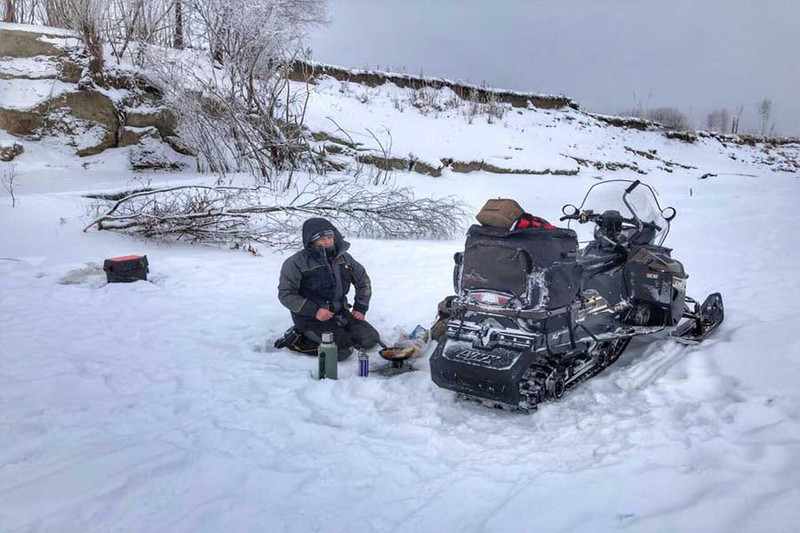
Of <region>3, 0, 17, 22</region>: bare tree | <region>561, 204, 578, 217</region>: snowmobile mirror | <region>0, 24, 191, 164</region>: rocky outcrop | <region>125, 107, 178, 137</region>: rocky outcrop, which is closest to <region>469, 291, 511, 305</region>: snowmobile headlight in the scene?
<region>561, 204, 578, 217</region>: snowmobile mirror

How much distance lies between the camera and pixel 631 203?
479cm

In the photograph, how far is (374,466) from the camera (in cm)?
285

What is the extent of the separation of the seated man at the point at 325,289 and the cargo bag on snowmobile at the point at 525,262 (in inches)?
60.9

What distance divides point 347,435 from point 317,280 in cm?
181

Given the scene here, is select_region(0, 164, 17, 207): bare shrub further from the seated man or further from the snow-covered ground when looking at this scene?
the seated man

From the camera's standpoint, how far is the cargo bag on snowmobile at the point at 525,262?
11.1 feet

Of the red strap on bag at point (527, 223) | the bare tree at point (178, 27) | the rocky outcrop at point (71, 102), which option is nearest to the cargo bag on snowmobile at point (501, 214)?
the red strap on bag at point (527, 223)

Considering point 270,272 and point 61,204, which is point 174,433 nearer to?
point 270,272

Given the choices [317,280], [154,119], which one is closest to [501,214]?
[317,280]

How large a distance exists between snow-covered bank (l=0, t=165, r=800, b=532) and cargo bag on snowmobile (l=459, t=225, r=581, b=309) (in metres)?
0.76

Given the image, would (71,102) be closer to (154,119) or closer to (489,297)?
(154,119)

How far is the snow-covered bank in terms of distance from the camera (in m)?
2.38

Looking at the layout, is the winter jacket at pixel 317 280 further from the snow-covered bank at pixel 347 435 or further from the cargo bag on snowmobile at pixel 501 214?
the cargo bag on snowmobile at pixel 501 214

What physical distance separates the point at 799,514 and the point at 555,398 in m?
1.55
